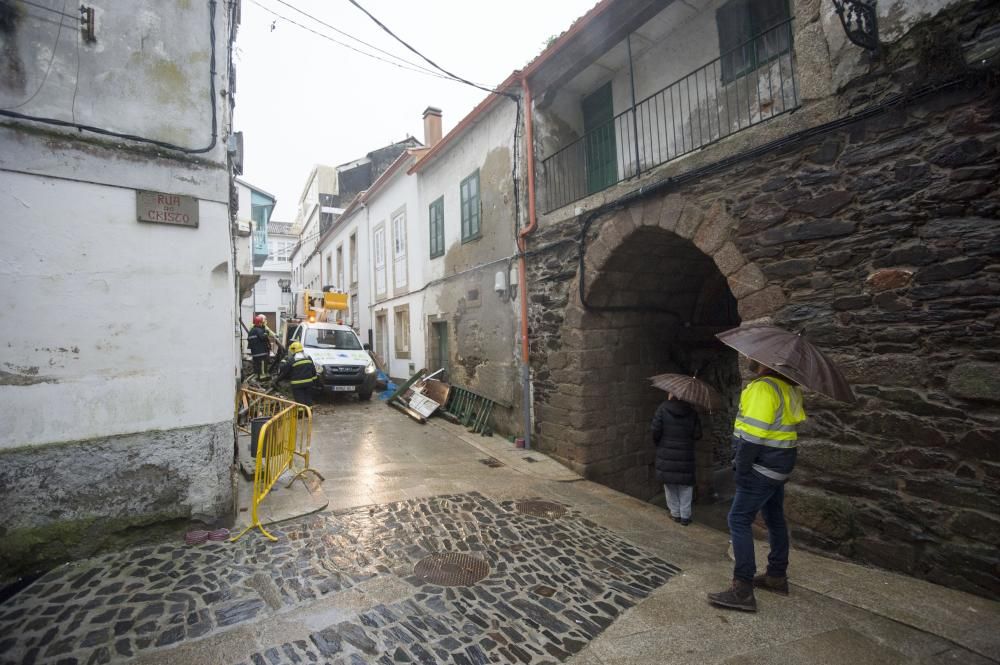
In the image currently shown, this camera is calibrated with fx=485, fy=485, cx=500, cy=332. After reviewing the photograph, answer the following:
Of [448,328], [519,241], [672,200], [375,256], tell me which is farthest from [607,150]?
[375,256]

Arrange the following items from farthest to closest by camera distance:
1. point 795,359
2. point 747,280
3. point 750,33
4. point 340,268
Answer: point 340,268 < point 750,33 < point 747,280 < point 795,359

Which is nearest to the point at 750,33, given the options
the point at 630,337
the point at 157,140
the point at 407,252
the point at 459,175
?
the point at 630,337

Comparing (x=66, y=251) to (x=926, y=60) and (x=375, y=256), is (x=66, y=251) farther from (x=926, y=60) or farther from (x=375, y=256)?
(x=375, y=256)

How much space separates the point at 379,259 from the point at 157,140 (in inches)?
445

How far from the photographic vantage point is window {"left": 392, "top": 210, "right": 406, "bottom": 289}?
13.4 m

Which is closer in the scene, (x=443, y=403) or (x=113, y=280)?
(x=113, y=280)

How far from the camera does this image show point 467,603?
3199 mm

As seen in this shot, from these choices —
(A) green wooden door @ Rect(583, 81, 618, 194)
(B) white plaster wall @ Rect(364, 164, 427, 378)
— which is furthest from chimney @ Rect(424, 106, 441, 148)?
(A) green wooden door @ Rect(583, 81, 618, 194)

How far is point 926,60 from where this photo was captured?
11.1 feet

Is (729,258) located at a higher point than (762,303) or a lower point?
higher

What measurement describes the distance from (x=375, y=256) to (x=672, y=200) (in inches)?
477

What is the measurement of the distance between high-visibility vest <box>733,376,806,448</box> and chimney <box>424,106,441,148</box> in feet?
43.6

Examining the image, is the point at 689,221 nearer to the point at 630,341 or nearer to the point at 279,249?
the point at 630,341

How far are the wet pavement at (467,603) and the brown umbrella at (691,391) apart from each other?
1264 millimetres
